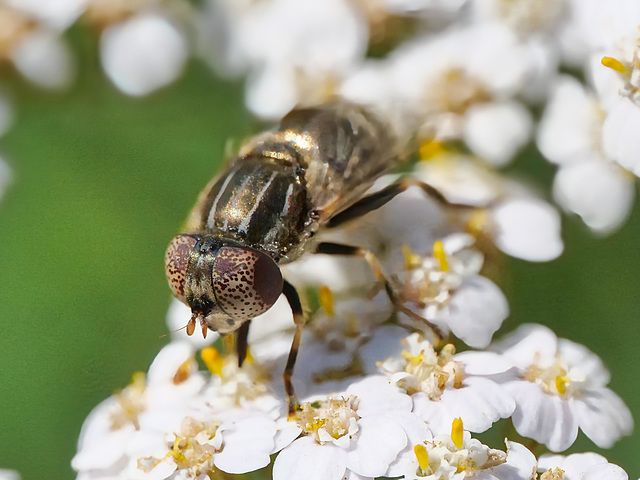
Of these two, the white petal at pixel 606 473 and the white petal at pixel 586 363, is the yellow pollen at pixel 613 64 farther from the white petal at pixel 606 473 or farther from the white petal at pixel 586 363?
the white petal at pixel 606 473

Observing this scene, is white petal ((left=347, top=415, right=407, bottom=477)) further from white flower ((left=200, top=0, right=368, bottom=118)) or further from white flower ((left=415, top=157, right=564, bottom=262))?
white flower ((left=200, top=0, right=368, bottom=118))

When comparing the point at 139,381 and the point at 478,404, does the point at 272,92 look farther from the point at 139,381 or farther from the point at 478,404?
the point at 478,404

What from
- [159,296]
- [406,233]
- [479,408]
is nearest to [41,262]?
[159,296]

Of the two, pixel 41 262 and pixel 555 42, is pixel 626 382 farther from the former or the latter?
pixel 41 262

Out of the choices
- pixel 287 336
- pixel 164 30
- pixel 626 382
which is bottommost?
Result: pixel 626 382

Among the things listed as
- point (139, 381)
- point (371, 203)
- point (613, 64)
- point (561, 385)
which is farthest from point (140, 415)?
point (613, 64)

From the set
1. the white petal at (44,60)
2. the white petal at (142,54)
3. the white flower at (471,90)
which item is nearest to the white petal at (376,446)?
the white flower at (471,90)
